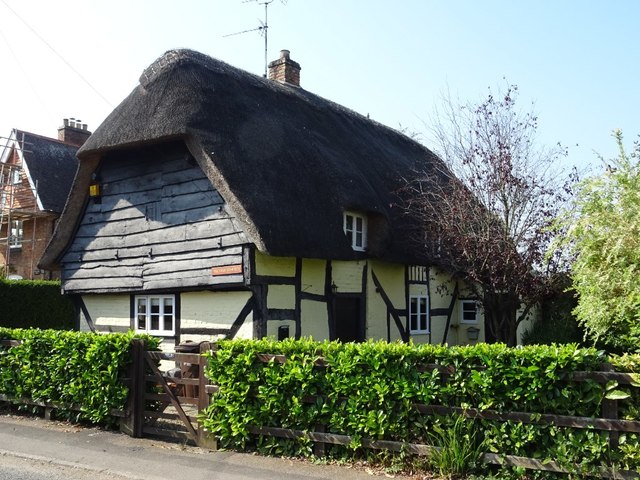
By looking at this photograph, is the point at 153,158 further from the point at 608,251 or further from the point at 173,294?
the point at 608,251

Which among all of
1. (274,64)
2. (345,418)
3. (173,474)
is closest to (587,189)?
(345,418)

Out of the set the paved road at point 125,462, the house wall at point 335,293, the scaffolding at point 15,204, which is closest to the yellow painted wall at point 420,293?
the house wall at point 335,293

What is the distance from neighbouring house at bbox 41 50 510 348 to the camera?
10727 millimetres

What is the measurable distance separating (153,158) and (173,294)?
283cm

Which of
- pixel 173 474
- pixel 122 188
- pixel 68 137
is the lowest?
pixel 173 474

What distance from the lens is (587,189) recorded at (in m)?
7.69

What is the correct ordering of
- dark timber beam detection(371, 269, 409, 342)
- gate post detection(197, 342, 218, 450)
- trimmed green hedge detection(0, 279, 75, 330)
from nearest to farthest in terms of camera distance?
gate post detection(197, 342, 218, 450) → dark timber beam detection(371, 269, 409, 342) → trimmed green hedge detection(0, 279, 75, 330)

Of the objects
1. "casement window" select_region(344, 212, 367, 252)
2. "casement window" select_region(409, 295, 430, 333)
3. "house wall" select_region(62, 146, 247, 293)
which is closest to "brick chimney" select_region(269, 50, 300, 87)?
"casement window" select_region(344, 212, 367, 252)

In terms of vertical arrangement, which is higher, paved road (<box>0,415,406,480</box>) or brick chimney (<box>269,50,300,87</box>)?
brick chimney (<box>269,50,300,87</box>)

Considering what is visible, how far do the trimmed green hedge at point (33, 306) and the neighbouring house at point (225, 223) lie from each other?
2.91 metres

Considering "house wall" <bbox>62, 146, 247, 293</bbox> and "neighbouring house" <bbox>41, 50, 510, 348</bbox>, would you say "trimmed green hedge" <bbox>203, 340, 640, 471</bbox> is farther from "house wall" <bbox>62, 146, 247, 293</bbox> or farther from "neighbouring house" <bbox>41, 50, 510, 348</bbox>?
"house wall" <bbox>62, 146, 247, 293</bbox>

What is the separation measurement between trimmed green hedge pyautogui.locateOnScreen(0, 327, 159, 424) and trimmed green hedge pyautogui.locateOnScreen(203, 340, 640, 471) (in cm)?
159

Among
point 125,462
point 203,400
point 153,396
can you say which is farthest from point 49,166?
point 125,462

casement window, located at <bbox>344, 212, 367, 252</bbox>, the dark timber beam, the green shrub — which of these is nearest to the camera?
the green shrub
